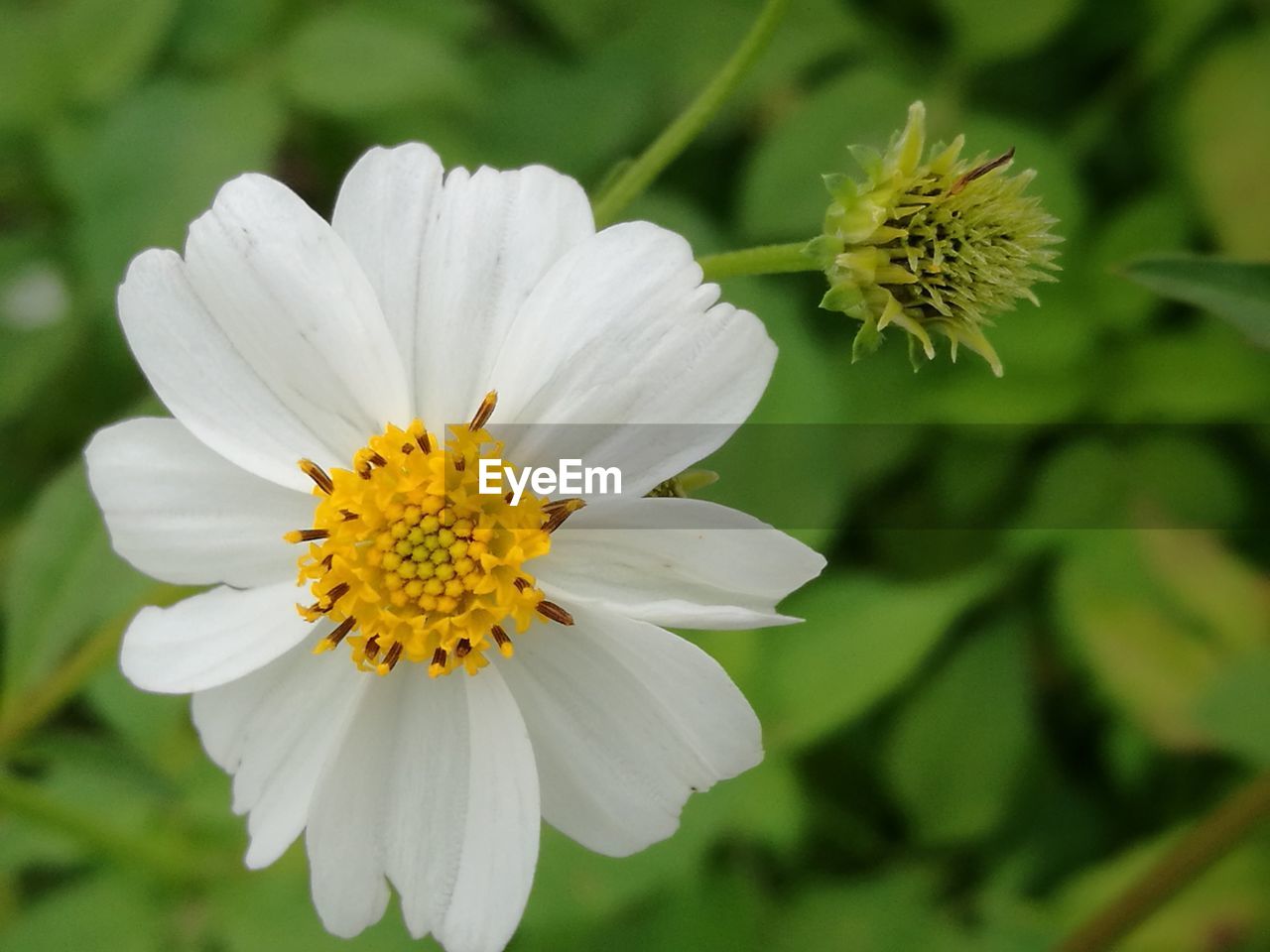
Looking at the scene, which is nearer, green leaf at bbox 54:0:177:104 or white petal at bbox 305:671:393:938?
white petal at bbox 305:671:393:938

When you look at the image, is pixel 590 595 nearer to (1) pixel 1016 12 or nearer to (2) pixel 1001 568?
(2) pixel 1001 568

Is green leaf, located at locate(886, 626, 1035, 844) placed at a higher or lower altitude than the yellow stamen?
lower

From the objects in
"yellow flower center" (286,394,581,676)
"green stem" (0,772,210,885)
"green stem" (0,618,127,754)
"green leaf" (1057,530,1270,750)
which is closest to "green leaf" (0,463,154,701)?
"green stem" (0,618,127,754)

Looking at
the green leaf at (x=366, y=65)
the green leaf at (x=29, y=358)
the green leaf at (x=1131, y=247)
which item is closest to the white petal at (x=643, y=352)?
the green leaf at (x=366, y=65)

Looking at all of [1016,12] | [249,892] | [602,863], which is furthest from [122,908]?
[1016,12]

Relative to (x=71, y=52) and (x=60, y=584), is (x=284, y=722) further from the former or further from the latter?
(x=71, y=52)

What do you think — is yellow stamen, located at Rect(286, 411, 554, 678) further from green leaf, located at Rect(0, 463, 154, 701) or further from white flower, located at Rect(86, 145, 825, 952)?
green leaf, located at Rect(0, 463, 154, 701)
